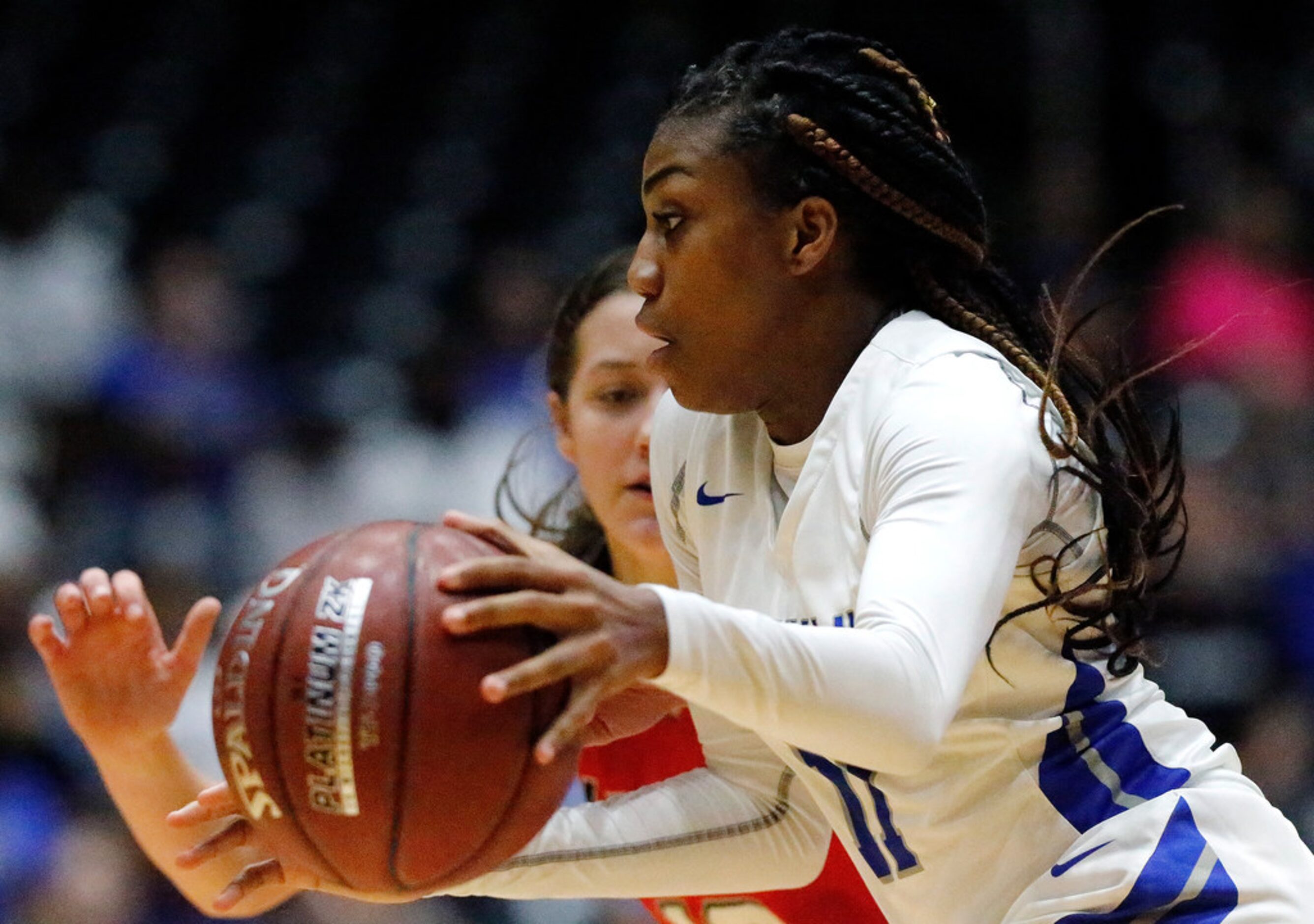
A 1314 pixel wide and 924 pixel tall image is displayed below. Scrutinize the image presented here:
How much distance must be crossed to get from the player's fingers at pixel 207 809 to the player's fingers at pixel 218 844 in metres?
0.02

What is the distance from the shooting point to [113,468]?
19.2 feet

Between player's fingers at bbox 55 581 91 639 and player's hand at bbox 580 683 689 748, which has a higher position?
player's fingers at bbox 55 581 91 639

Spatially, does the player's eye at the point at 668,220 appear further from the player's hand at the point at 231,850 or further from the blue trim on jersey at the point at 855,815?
the player's hand at the point at 231,850

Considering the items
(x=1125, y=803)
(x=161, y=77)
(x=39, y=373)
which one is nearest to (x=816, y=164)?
(x=1125, y=803)

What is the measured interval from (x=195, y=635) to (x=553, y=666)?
123cm

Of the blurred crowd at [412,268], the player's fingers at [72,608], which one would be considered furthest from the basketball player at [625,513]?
the player's fingers at [72,608]

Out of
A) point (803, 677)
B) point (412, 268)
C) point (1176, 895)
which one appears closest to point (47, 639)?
point (803, 677)

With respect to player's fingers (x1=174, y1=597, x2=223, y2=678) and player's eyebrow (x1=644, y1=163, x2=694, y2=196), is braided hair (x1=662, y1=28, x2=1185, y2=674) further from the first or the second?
player's fingers (x1=174, y1=597, x2=223, y2=678)

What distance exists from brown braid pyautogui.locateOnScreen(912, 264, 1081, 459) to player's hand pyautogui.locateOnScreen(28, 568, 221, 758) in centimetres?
123

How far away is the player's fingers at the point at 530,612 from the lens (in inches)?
65.6

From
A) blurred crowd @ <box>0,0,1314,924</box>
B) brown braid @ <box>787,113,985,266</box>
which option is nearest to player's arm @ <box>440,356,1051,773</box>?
brown braid @ <box>787,113,985,266</box>

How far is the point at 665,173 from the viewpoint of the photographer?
7.37ft

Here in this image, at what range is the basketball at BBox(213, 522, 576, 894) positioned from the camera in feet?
5.82

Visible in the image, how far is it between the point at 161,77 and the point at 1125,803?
7.54 metres
